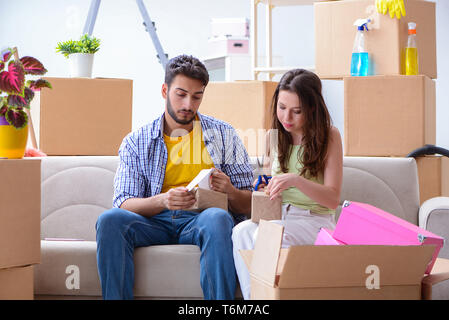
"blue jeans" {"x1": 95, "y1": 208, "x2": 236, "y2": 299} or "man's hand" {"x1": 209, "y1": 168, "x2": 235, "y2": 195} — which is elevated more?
"man's hand" {"x1": 209, "y1": 168, "x2": 235, "y2": 195}

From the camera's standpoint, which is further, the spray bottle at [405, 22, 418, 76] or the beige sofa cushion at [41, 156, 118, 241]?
the spray bottle at [405, 22, 418, 76]

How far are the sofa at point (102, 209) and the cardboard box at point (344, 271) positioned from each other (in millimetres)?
661

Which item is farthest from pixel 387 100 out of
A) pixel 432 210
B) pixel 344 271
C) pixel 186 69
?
pixel 344 271

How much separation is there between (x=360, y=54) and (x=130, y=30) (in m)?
2.74

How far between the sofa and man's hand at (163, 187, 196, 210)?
13cm

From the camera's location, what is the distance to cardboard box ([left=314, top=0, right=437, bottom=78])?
2.40 meters

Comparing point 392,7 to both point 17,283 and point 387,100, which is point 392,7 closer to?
point 387,100

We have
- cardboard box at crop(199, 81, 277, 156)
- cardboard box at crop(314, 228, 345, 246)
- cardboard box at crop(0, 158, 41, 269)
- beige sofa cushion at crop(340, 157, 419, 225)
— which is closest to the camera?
cardboard box at crop(314, 228, 345, 246)

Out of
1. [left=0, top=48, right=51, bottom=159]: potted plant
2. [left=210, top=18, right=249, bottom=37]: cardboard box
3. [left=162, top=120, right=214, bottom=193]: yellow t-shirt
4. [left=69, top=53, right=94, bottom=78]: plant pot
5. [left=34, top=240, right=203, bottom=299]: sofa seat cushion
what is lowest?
[left=34, top=240, right=203, bottom=299]: sofa seat cushion

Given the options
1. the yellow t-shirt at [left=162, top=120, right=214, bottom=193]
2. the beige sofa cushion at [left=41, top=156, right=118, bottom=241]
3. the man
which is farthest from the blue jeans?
the beige sofa cushion at [left=41, top=156, right=118, bottom=241]

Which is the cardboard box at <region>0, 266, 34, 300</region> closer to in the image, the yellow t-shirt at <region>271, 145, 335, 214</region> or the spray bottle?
the yellow t-shirt at <region>271, 145, 335, 214</region>

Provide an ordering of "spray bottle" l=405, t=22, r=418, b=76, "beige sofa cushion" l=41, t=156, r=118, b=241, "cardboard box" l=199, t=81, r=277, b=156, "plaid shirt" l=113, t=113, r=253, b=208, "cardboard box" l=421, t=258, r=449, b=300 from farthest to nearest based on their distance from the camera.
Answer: "cardboard box" l=199, t=81, r=277, b=156 < "spray bottle" l=405, t=22, r=418, b=76 < "beige sofa cushion" l=41, t=156, r=118, b=241 < "plaid shirt" l=113, t=113, r=253, b=208 < "cardboard box" l=421, t=258, r=449, b=300

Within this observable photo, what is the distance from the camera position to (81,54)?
2467mm
